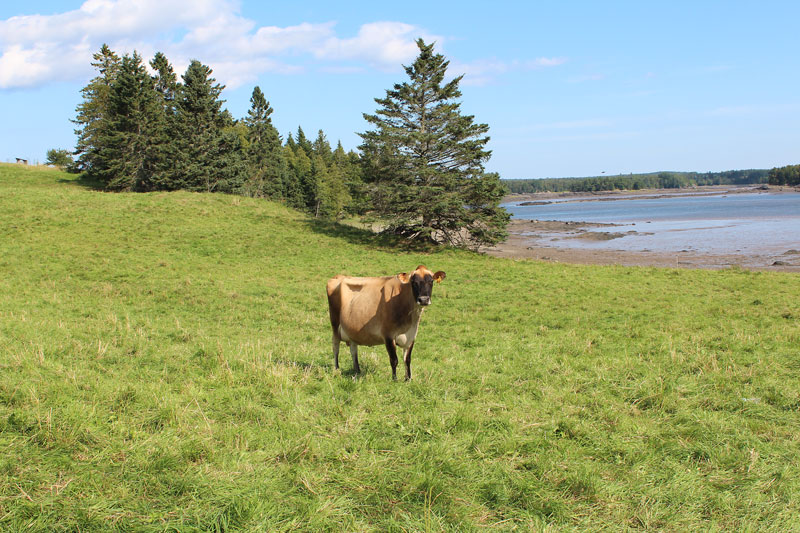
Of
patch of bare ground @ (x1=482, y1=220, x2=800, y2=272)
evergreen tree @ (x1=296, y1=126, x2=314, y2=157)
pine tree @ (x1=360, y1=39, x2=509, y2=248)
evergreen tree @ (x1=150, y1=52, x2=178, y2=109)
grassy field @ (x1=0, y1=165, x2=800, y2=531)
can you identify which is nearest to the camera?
grassy field @ (x1=0, y1=165, x2=800, y2=531)

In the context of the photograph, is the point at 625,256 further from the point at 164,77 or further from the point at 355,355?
the point at 164,77

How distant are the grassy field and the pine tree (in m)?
19.0

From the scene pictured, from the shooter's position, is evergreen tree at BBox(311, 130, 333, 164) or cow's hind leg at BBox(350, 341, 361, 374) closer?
cow's hind leg at BBox(350, 341, 361, 374)

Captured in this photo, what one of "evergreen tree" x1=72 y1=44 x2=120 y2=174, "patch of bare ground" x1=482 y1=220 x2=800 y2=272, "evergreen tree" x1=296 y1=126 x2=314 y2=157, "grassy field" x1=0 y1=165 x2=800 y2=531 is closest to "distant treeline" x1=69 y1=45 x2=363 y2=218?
"evergreen tree" x1=72 y1=44 x2=120 y2=174

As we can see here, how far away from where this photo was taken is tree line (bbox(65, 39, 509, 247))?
3519 centimetres

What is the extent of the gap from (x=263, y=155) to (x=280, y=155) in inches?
157

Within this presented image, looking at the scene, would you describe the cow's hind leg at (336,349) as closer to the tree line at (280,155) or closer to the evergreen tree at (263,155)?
the tree line at (280,155)

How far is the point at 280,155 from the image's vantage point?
82312mm

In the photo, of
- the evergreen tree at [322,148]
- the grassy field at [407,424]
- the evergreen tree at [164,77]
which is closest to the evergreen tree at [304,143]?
the evergreen tree at [322,148]

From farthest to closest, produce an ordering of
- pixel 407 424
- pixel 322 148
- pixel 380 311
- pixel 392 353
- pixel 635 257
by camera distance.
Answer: pixel 322 148
pixel 635 257
pixel 380 311
pixel 392 353
pixel 407 424

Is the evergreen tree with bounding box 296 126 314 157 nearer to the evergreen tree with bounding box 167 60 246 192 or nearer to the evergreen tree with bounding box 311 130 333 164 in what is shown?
the evergreen tree with bounding box 311 130 333 164

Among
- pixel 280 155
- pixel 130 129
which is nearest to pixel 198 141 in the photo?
pixel 130 129

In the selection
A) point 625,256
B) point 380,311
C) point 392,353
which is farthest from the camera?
point 625,256

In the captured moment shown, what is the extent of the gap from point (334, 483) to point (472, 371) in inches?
200
